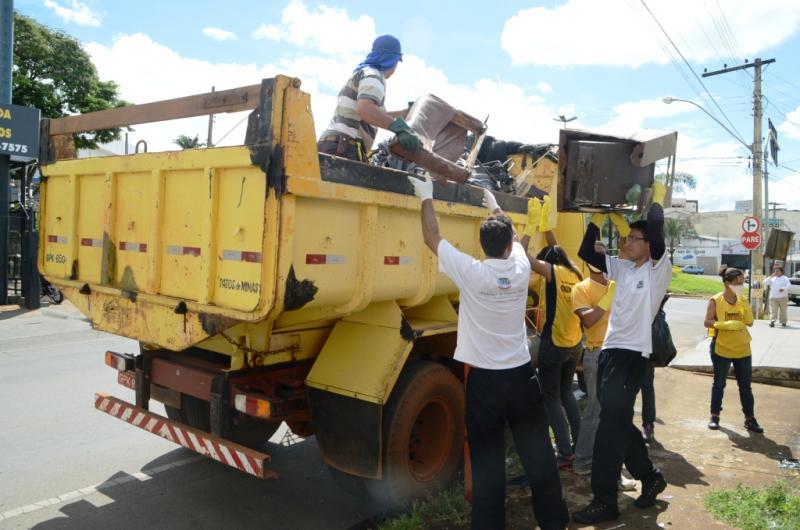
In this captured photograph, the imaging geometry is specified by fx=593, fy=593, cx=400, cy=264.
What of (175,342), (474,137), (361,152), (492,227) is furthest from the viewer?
(474,137)

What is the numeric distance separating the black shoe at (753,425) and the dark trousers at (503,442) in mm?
3389

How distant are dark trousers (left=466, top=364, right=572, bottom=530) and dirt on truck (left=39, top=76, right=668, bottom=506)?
1.96ft

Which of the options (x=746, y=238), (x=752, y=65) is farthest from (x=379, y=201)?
(x=752, y=65)

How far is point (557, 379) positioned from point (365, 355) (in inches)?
64.7

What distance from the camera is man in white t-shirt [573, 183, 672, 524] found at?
3.54 m

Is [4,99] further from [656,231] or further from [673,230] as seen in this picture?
[673,230]

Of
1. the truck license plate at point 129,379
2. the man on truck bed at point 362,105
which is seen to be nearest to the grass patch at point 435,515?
the truck license plate at point 129,379

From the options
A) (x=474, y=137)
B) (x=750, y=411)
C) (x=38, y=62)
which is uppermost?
(x=38, y=62)

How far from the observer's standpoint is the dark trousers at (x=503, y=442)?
302 cm

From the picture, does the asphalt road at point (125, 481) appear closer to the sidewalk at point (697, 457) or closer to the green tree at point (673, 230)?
the sidewalk at point (697, 457)

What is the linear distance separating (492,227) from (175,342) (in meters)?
1.83

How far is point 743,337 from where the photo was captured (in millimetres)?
5676

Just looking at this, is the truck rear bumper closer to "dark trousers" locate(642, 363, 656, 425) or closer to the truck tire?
the truck tire

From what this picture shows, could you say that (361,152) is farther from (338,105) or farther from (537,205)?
(537,205)
